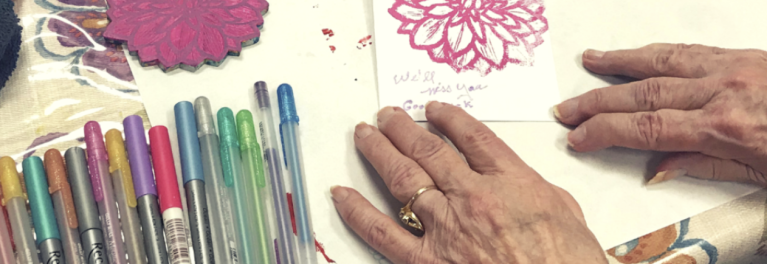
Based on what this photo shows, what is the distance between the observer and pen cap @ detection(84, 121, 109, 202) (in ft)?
1.47

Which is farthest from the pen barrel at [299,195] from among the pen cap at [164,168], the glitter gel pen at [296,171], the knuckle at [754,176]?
the knuckle at [754,176]

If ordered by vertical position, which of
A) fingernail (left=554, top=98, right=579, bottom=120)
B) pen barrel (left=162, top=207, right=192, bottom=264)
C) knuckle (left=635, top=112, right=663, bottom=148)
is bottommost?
pen barrel (left=162, top=207, right=192, bottom=264)

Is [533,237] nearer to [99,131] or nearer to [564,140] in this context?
[564,140]

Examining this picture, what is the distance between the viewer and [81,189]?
44cm

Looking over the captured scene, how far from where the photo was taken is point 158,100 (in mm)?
520

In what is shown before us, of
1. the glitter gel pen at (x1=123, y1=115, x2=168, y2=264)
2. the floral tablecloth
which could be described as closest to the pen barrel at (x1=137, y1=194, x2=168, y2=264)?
the glitter gel pen at (x1=123, y1=115, x2=168, y2=264)

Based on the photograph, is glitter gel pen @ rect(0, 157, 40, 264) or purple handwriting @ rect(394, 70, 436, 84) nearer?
glitter gel pen @ rect(0, 157, 40, 264)

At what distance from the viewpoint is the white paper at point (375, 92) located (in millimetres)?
488

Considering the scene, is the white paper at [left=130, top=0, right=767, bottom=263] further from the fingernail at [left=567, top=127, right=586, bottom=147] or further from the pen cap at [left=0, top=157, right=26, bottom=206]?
the pen cap at [left=0, top=157, right=26, bottom=206]

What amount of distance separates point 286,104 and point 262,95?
0.10 ft

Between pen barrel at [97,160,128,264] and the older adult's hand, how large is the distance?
17.3 inches

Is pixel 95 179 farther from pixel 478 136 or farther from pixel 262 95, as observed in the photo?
pixel 478 136

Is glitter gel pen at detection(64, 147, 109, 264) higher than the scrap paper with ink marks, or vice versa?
the scrap paper with ink marks

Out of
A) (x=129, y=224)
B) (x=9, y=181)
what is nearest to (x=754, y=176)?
(x=129, y=224)
